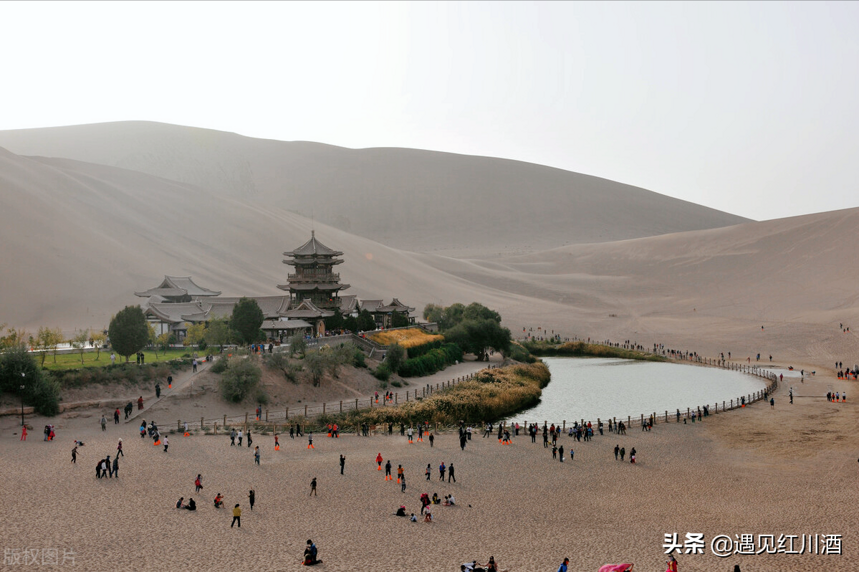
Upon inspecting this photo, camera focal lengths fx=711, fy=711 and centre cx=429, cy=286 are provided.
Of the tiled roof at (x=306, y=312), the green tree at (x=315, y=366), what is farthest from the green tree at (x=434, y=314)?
the green tree at (x=315, y=366)

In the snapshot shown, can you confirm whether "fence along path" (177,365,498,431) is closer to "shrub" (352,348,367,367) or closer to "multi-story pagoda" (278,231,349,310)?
"shrub" (352,348,367,367)

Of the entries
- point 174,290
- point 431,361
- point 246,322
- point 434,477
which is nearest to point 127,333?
point 246,322

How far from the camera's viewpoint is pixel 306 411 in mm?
34812

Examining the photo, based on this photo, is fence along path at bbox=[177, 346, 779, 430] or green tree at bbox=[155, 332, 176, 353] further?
green tree at bbox=[155, 332, 176, 353]

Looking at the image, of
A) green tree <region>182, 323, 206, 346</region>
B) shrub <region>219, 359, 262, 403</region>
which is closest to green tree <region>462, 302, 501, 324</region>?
green tree <region>182, 323, 206, 346</region>

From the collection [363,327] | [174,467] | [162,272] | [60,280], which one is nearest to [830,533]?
[174,467]

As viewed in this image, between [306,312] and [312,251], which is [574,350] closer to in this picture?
[312,251]

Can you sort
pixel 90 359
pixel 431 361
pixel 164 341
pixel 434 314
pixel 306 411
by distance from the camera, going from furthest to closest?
pixel 434 314
pixel 431 361
pixel 164 341
pixel 90 359
pixel 306 411

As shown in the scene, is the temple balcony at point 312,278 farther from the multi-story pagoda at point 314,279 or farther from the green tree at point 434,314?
the green tree at point 434,314

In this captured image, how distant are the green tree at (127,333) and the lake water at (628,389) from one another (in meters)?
21.0

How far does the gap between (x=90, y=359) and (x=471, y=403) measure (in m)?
21.5

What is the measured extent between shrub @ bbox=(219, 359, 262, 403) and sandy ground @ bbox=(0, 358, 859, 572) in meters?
5.27

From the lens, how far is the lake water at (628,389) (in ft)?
132

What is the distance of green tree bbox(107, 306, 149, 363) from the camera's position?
38.6 m
